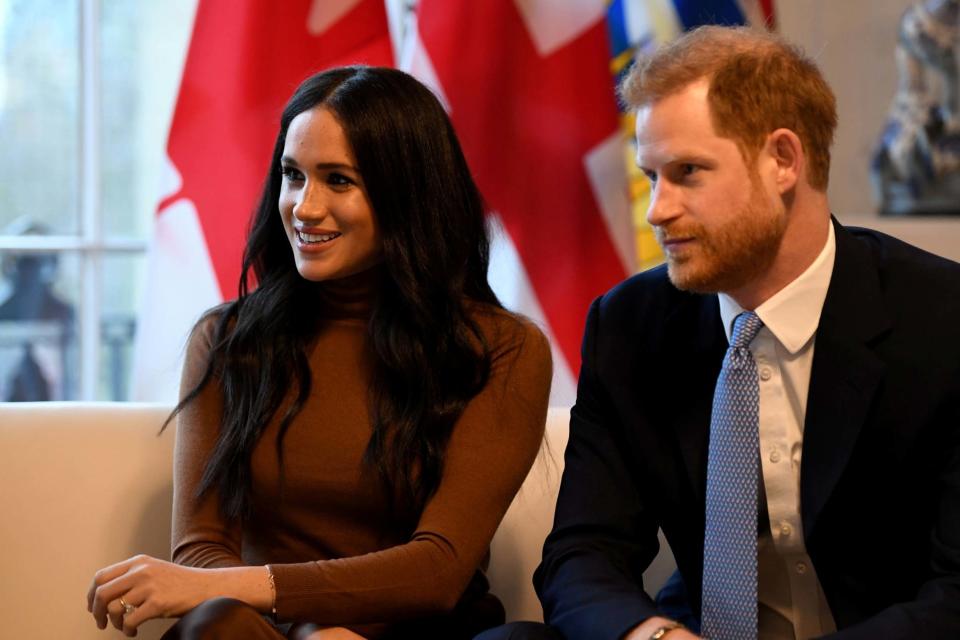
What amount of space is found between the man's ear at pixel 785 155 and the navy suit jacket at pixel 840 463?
5.4 inches

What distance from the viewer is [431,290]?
193 cm

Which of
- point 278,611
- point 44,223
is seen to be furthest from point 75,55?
point 278,611

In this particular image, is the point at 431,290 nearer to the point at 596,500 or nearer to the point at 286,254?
the point at 286,254

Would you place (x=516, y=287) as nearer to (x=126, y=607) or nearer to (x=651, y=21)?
(x=651, y=21)

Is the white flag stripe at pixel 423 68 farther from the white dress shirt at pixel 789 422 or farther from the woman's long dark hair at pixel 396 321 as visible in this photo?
the white dress shirt at pixel 789 422

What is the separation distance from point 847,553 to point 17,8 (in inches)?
90.6

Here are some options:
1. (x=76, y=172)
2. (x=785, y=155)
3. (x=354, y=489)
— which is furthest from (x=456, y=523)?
(x=76, y=172)

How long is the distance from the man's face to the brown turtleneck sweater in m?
0.36

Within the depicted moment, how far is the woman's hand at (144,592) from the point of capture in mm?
1651

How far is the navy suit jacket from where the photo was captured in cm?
162

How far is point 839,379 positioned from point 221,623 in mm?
811

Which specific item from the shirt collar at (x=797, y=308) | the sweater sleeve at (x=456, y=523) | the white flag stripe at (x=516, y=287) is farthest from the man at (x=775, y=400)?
the white flag stripe at (x=516, y=287)

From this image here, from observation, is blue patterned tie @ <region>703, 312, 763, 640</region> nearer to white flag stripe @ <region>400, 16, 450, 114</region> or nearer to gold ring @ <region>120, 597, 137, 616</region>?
gold ring @ <region>120, 597, 137, 616</region>

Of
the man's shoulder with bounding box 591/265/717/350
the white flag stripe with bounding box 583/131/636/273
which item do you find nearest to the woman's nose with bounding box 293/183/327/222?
the man's shoulder with bounding box 591/265/717/350
